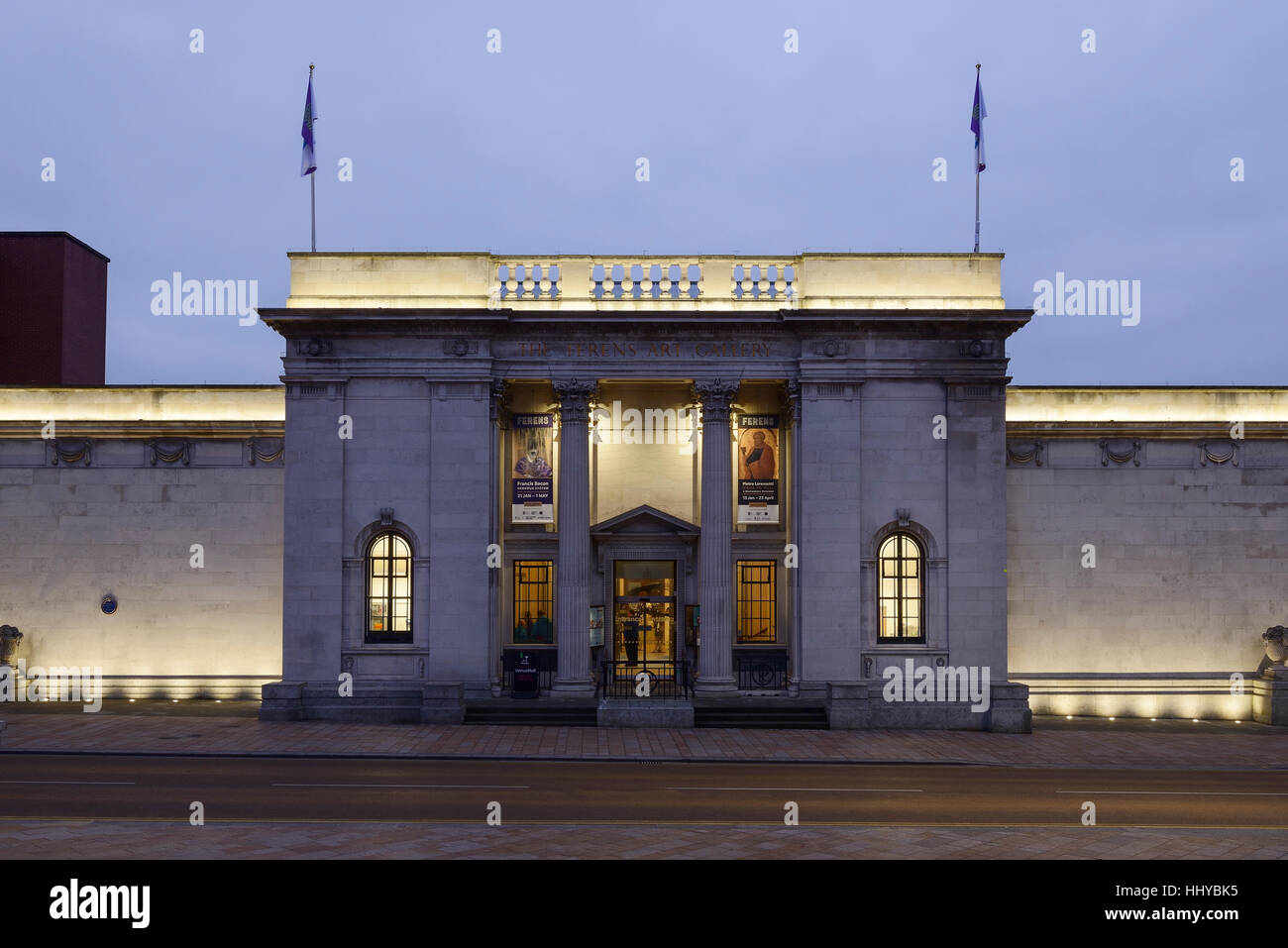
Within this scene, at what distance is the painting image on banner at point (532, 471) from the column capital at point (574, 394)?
2338 millimetres

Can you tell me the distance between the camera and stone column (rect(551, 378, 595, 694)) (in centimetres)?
2834

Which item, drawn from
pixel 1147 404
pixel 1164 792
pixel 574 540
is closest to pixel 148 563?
pixel 574 540

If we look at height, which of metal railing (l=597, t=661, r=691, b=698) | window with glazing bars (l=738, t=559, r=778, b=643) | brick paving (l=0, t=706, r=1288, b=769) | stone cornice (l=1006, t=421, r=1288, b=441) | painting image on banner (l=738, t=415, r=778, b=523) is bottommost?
brick paving (l=0, t=706, r=1288, b=769)

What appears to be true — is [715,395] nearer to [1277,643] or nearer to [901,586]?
[901,586]

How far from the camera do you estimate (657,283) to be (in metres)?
29.1

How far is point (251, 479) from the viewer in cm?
3152

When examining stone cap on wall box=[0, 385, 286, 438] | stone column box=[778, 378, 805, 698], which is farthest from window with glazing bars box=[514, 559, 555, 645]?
stone cap on wall box=[0, 385, 286, 438]

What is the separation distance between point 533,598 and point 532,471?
4376 millimetres

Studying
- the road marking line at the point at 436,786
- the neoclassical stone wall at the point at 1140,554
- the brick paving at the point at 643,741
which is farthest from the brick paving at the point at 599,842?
the neoclassical stone wall at the point at 1140,554

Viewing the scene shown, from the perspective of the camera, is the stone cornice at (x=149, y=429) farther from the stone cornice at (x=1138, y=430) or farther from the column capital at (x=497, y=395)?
the stone cornice at (x=1138, y=430)

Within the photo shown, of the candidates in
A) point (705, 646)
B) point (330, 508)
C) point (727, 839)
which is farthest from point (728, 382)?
point (727, 839)

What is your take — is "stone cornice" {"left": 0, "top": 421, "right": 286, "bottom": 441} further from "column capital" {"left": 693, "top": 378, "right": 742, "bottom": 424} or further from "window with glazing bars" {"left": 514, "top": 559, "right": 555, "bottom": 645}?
"column capital" {"left": 693, "top": 378, "right": 742, "bottom": 424}

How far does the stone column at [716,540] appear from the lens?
1117 inches

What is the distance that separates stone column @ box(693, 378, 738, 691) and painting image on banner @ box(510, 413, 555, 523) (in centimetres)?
→ 522
